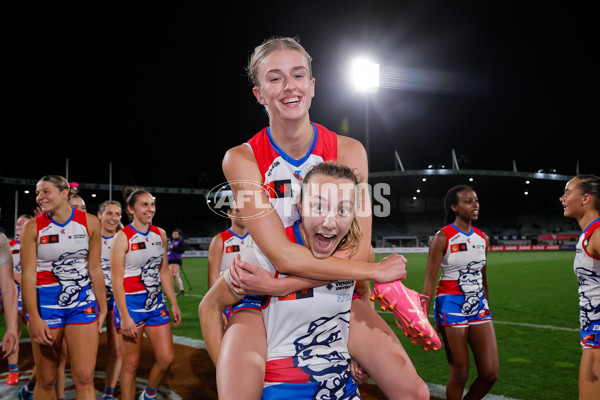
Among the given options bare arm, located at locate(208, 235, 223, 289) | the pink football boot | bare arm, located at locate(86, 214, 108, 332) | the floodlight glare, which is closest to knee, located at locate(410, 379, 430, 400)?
the pink football boot

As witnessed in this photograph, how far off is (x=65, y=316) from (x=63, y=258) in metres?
0.65

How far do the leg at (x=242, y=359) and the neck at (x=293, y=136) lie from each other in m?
0.93

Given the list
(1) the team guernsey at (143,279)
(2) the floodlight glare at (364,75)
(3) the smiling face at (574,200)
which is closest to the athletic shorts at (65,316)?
(1) the team guernsey at (143,279)

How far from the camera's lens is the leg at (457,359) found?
4688 millimetres

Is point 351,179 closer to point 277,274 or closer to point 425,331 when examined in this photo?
point 277,274

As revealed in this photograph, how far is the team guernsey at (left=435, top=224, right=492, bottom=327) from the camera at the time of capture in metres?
4.96

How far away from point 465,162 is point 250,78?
224ft

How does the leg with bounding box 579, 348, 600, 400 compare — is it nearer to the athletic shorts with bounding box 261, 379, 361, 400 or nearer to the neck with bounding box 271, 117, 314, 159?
the athletic shorts with bounding box 261, 379, 361, 400

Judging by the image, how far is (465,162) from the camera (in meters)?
65.9

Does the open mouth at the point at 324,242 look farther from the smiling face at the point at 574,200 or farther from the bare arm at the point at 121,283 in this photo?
the bare arm at the point at 121,283

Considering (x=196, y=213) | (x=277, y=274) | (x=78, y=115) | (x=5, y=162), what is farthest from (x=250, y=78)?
(x=196, y=213)

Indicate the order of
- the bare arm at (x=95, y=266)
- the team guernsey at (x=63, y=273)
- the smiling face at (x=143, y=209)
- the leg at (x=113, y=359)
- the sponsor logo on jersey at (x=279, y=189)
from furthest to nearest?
1. the smiling face at (x=143, y=209)
2. the leg at (x=113, y=359)
3. the bare arm at (x=95, y=266)
4. the team guernsey at (x=63, y=273)
5. the sponsor logo on jersey at (x=279, y=189)

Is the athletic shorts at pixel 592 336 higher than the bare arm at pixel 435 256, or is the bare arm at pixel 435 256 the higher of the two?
the bare arm at pixel 435 256

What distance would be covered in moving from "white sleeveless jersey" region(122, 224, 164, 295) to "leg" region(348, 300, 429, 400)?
3.99 meters
